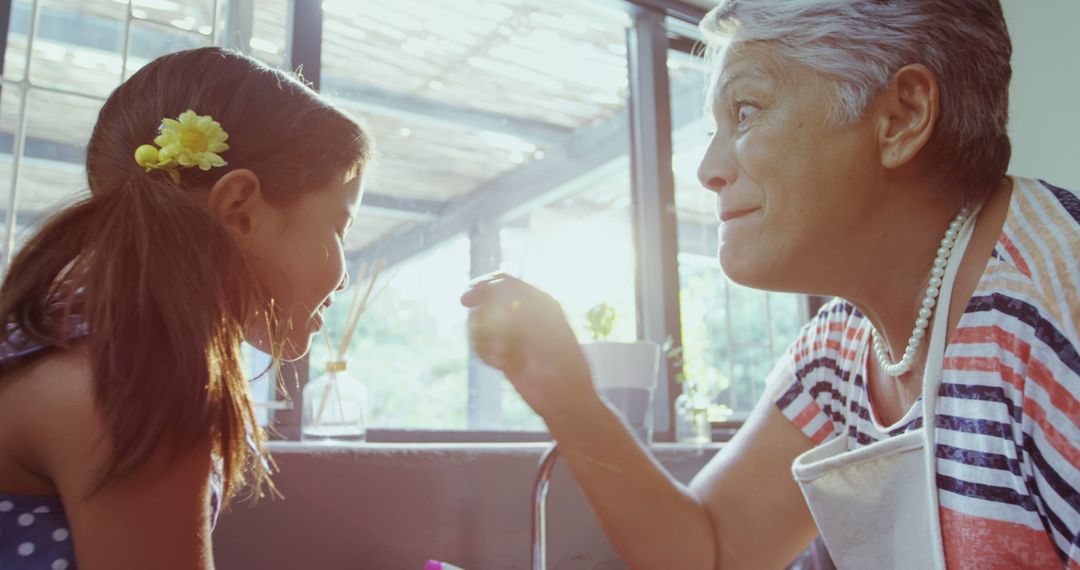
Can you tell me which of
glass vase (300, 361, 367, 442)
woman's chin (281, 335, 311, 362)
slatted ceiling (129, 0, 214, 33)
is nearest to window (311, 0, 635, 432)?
slatted ceiling (129, 0, 214, 33)

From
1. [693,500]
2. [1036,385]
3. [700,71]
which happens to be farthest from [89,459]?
[700,71]

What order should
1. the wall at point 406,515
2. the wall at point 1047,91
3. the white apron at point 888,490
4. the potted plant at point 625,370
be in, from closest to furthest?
1. the white apron at point 888,490
2. the wall at point 406,515
3. the potted plant at point 625,370
4. the wall at point 1047,91

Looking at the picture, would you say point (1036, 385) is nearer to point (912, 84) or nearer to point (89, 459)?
point (912, 84)

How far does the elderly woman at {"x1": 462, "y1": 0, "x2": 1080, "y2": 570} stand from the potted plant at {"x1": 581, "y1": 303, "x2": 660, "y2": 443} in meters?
0.70

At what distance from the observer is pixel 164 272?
725 millimetres

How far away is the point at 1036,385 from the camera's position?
28.2 inches

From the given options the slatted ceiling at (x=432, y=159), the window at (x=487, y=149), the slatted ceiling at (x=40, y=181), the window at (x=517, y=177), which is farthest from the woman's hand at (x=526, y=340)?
the slatted ceiling at (x=432, y=159)

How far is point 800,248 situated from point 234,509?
73cm

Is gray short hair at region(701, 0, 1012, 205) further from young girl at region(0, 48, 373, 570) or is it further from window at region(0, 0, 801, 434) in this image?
window at region(0, 0, 801, 434)

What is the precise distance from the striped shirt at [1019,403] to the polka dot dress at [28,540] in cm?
78

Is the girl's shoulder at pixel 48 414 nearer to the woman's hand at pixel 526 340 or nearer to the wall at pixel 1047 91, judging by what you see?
the woman's hand at pixel 526 340

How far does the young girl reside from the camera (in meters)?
0.67

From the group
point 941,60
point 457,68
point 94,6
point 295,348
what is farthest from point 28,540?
point 457,68

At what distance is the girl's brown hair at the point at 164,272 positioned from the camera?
68cm
